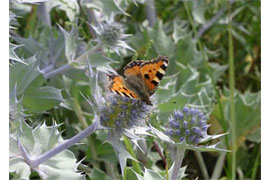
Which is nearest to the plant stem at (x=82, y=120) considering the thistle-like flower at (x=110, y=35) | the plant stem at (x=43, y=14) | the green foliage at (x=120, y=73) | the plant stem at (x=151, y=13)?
the green foliage at (x=120, y=73)

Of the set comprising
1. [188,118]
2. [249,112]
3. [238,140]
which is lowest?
[238,140]

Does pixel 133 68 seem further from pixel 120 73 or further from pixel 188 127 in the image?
pixel 120 73

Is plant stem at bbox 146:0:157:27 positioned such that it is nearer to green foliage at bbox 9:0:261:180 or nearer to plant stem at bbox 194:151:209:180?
green foliage at bbox 9:0:261:180

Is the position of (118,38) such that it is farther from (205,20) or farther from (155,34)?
(205,20)

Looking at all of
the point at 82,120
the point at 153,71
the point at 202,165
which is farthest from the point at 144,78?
the point at 202,165

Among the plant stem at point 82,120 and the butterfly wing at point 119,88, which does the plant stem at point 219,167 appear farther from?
the butterfly wing at point 119,88

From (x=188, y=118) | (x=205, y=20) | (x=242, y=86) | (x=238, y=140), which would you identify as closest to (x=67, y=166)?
(x=188, y=118)
